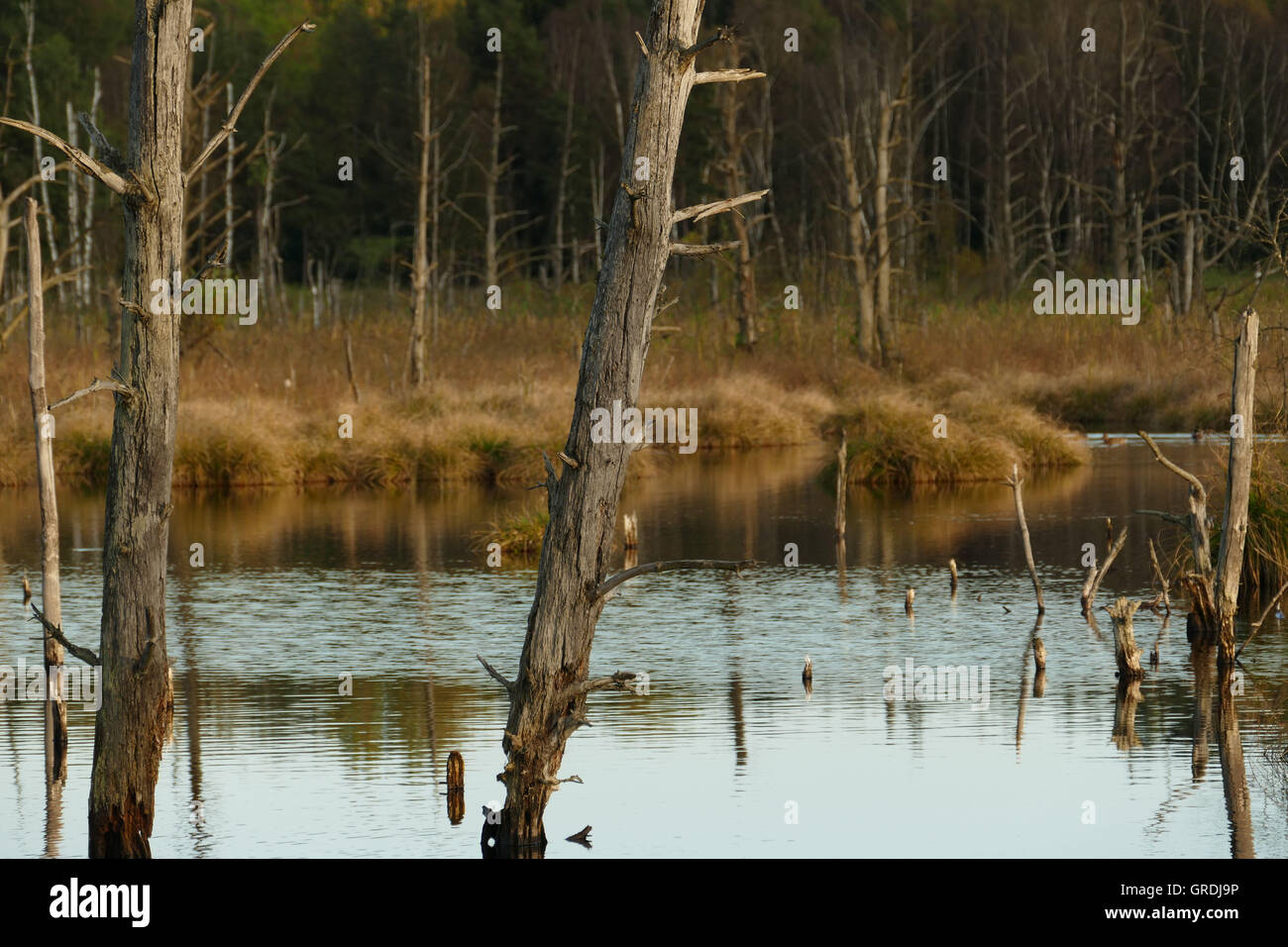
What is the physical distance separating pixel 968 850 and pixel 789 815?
107 cm

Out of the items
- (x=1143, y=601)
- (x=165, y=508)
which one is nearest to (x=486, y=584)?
(x=1143, y=601)

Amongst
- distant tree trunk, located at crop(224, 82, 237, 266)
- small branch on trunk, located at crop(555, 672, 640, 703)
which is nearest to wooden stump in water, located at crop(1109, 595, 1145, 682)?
small branch on trunk, located at crop(555, 672, 640, 703)

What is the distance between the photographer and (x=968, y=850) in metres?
9.41

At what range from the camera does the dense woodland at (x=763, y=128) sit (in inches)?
2101

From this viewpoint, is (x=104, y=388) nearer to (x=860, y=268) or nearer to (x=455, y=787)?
(x=455, y=787)

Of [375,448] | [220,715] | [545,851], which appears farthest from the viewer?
[375,448]

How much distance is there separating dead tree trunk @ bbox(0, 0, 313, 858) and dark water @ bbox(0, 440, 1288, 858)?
3.20 feet

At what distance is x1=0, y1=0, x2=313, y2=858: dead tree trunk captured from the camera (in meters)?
8.27

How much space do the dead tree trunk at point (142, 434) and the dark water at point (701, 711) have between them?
0.98 meters

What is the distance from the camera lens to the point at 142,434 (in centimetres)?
841

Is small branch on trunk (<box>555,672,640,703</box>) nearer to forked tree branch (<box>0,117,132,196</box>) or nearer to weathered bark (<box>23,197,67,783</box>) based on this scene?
forked tree branch (<box>0,117,132,196</box>)

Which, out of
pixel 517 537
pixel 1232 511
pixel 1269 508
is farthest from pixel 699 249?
pixel 517 537

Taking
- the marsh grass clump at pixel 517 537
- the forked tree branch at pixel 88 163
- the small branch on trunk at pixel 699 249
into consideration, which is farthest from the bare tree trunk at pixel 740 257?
the forked tree branch at pixel 88 163

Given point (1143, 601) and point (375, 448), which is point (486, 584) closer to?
point (1143, 601)
